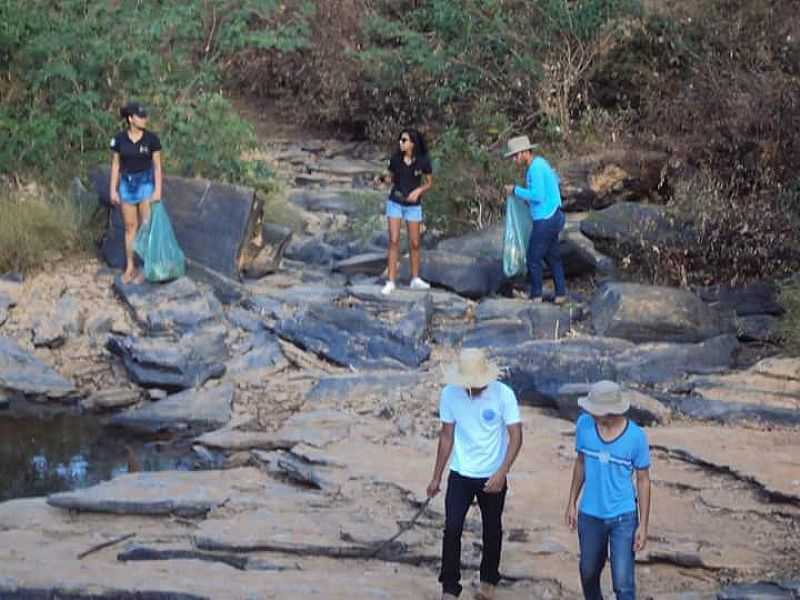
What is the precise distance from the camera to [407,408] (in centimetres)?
1205

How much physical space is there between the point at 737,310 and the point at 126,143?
19.7ft

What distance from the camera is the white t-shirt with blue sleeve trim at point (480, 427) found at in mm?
7199

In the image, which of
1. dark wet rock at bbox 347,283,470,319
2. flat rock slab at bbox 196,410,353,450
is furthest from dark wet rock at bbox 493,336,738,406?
flat rock slab at bbox 196,410,353,450

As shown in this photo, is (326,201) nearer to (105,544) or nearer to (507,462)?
(105,544)

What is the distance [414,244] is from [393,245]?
0.68 feet

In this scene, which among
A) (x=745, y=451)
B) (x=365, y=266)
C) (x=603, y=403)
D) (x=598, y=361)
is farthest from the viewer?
(x=365, y=266)

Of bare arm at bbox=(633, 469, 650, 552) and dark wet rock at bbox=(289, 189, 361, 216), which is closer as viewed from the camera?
bare arm at bbox=(633, 469, 650, 552)

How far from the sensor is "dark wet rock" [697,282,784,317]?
1410cm

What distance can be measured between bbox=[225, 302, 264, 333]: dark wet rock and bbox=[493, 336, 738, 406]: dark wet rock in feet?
7.97

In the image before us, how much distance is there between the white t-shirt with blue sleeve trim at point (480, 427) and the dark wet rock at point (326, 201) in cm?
1093

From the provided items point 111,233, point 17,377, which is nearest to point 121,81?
point 111,233

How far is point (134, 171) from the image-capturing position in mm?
13992

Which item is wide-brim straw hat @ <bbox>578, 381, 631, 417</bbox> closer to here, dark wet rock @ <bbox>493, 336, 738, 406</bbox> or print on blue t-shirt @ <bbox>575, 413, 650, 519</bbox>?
print on blue t-shirt @ <bbox>575, 413, 650, 519</bbox>

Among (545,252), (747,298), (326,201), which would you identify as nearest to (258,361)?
(545,252)
